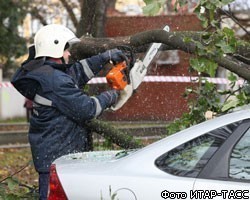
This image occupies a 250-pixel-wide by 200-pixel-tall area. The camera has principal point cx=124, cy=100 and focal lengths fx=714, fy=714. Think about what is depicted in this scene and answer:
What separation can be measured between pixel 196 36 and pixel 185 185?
2.74 metres

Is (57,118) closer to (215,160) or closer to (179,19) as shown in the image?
(215,160)

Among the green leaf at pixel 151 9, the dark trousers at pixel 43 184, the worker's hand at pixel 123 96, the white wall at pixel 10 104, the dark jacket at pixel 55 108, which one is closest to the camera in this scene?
the green leaf at pixel 151 9

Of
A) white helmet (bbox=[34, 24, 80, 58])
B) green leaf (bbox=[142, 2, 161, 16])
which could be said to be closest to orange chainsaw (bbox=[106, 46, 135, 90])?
white helmet (bbox=[34, 24, 80, 58])

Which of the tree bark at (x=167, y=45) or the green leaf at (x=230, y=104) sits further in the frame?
the green leaf at (x=230, y=104)

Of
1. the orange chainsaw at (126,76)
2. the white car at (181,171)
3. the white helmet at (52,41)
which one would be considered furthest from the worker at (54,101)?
the white car at (181,171)

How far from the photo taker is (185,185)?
4.29m

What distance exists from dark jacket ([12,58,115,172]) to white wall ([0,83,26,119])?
2378 centimetres

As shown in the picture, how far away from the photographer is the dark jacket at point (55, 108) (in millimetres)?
5727

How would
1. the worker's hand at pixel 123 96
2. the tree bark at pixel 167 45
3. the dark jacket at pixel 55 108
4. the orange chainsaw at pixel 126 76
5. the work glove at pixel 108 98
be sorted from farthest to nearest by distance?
1. the tree bark at pixel 167 45
2. the worker's hand at pixel 123 96
3. the orange chainsaw at pixel 126 76
4. the work glove at pixel 108 98
5. the dark jacket at pixel 55 108

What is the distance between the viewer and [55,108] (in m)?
5.86

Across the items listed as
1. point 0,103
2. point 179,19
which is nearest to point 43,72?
point 179,19

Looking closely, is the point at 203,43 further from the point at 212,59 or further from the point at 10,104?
the point at 10,104

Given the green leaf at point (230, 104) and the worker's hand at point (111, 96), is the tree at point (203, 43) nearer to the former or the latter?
the green leaf at point (230, 104)

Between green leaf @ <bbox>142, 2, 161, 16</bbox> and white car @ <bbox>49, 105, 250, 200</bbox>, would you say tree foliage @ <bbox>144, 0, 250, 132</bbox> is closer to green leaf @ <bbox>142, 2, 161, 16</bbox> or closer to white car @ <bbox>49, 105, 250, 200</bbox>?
green leaf @ <bbox>142, 2, 161, 16</bbox>
